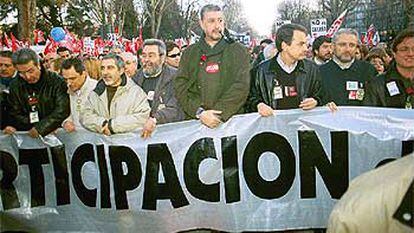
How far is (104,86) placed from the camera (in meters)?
5.02

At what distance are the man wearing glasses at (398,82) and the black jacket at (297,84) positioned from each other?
38 cm

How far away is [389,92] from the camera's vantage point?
4727 millimetres

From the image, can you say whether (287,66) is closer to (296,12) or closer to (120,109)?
(296,12)

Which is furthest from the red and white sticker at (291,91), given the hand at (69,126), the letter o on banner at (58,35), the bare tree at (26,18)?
the letter o on banner at (58,35)

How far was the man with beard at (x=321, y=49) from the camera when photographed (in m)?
5.70

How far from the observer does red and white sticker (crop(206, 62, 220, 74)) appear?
4.80 m

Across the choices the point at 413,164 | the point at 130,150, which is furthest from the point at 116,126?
the point at 413,164

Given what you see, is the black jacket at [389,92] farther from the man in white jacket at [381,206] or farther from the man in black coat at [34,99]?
the man in white jacket at [381,206]

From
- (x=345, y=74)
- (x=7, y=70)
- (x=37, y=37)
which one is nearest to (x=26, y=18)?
(x=7, y=70)

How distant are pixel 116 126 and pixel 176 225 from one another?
859 mm

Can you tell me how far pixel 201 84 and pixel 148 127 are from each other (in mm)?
513

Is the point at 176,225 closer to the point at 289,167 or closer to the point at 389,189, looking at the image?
the point at 289,167

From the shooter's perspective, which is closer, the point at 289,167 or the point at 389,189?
the point at 389,189

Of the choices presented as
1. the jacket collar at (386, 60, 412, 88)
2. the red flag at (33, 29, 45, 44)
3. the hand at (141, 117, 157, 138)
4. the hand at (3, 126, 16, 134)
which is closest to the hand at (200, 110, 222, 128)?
the hand at (141, 117, 157, 138)
